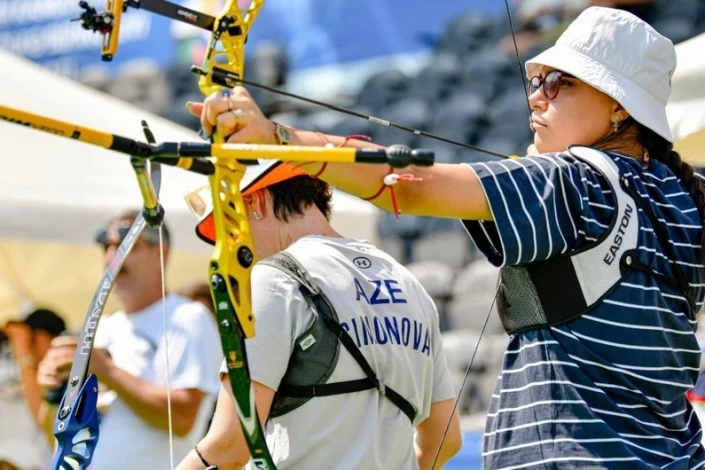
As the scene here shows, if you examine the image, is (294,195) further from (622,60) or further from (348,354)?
(622,60)

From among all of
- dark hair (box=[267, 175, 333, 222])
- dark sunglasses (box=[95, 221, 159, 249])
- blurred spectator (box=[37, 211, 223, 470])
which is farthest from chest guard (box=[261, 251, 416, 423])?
dark sunglasses (box=[95, 221, 159, 249])

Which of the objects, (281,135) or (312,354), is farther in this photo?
(312,354)

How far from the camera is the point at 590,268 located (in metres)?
1.61

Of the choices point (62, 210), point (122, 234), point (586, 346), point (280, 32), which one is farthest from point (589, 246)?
point (280, 32)

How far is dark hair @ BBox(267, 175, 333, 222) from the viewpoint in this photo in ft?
6.79

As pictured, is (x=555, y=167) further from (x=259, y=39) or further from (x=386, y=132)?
(x=259, y=39)

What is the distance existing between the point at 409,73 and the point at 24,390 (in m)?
5.97

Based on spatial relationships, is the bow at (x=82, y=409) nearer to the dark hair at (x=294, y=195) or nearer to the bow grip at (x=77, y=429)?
the bow grip at (x=77, y=429)

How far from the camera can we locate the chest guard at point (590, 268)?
161 cm

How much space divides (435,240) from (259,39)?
3.28m

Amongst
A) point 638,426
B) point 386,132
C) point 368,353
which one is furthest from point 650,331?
point 386,132

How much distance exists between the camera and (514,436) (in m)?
1.66

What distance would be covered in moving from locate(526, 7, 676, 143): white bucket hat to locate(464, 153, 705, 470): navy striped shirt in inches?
3.7

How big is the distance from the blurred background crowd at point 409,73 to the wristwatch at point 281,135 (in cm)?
495
